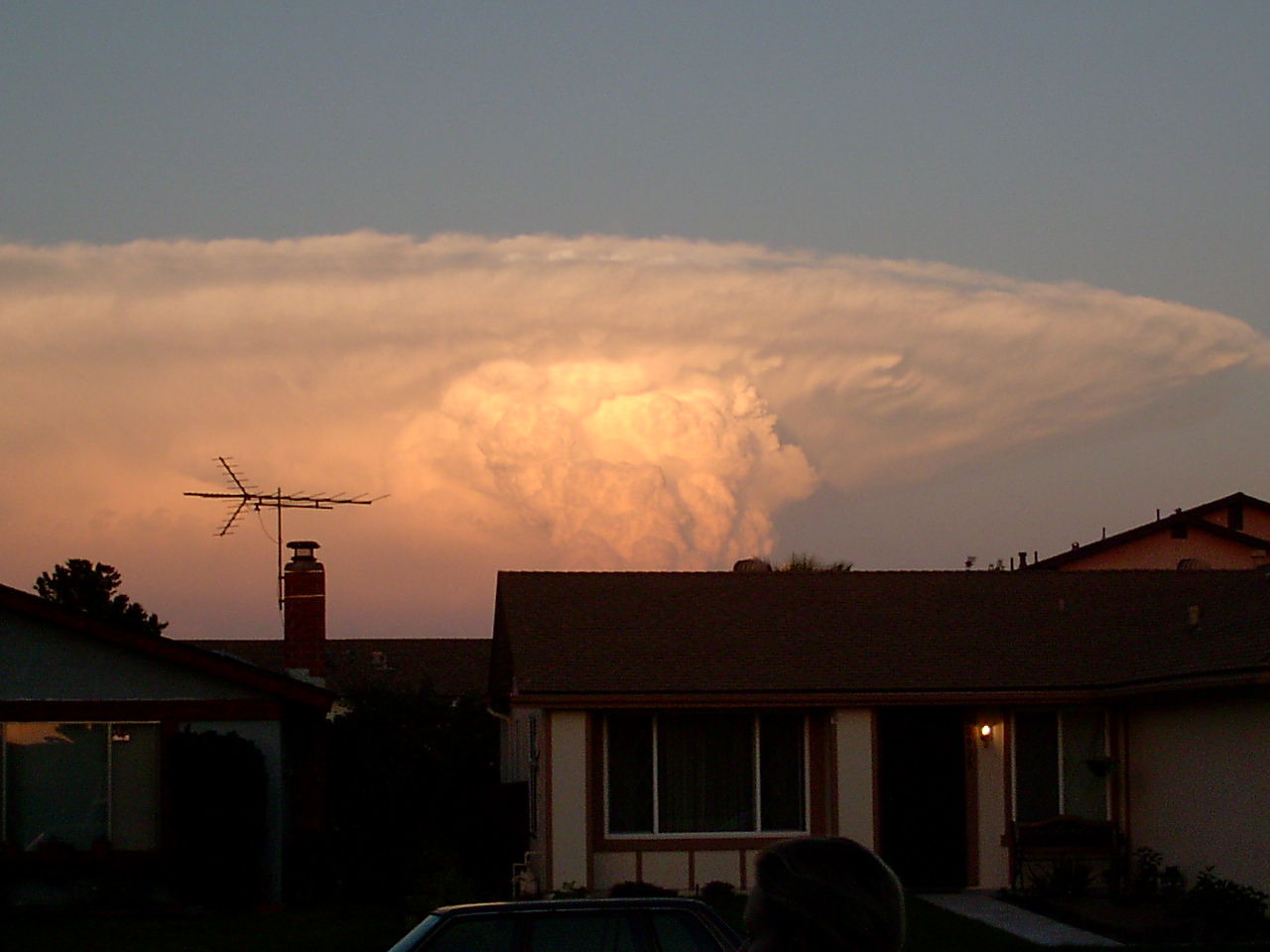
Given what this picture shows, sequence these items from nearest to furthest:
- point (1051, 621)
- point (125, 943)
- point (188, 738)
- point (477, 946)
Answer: point (477, 946)
point (125, 943)
point (188, 738)
point (1051, 621)

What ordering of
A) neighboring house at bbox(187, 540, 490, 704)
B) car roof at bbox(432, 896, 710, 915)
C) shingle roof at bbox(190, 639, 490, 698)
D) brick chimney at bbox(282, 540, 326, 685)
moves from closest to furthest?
car roof at bbox(432, 896, 710, 915) → brick chimney at bbox(282, 540, 326, 685) → neighboring house at bbox(187, 540, 490, 704) → shingle roof at bbox(190, 639, 490, 698)

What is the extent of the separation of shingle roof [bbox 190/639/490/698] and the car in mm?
40736

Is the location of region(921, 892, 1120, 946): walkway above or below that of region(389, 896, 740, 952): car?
below

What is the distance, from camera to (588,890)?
18938mm

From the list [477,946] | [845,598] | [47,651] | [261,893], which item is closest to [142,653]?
[47,651]

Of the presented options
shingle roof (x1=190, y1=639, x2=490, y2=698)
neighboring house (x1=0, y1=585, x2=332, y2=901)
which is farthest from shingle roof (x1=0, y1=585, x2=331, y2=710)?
shingle roof (x1=190, y1=639, x2=490, y2=698)

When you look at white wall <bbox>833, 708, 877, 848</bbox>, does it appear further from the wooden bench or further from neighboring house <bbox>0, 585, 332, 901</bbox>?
neighboring house <bbox>0, 585, 332, 901</bbox>

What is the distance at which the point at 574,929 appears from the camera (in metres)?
7.69

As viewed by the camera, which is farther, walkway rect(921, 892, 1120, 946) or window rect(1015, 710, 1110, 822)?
window rect(1015, 710, 1110, 822)

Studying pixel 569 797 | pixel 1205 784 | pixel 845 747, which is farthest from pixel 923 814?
pixel 569 797

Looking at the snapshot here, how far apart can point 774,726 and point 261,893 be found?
6.71 metres

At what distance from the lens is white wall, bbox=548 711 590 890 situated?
18938 millimetres

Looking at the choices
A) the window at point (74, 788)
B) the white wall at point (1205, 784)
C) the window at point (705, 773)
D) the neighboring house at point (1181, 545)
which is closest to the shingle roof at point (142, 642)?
the window at point (74, 788)

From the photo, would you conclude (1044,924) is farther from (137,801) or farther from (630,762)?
(137,801)
